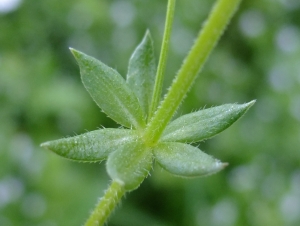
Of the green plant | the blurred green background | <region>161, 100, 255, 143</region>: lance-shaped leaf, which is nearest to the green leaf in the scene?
the green plant

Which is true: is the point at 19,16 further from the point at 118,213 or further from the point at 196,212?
the point at 196,212

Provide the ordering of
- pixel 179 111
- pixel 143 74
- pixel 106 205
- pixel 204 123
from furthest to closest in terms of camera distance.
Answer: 1. pixel 179 111
2. pixel 143 74
3. pixel 204 123
4. pixel 106 205

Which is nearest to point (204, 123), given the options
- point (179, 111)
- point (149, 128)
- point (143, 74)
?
point (149, 128)

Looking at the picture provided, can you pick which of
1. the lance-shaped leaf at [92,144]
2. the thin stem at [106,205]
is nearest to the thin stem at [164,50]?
the lance-shaped leaf at [92,144]

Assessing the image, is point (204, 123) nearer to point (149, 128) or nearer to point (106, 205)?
point (149, 128)

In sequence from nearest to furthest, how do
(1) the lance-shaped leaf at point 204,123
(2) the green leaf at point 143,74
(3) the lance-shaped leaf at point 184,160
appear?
1. (3) the lance-shaped leaf at point 184,160
2. (1) the lance-shaped leaf at point 204,123
3. (2) the green leaf at point 143,74

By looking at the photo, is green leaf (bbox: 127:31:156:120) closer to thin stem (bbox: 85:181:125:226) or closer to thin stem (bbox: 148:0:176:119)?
thin stem (bbox: 148:0:176:119)

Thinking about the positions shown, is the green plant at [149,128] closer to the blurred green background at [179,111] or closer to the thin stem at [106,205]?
the thin stem at [106,205]

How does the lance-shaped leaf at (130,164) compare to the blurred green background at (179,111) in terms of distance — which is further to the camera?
the blurred green background at (179,111)
